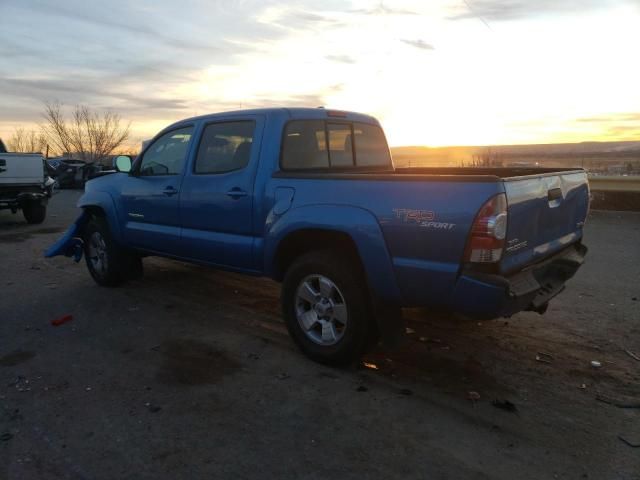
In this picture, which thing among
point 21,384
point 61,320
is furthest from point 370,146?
point 21,384

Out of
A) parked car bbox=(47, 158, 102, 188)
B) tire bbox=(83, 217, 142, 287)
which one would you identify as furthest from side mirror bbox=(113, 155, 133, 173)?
parked car bbox=(47, 158, 102, 188)

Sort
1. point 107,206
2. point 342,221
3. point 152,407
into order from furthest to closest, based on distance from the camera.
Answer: point 107,206 → point 342,221 → point 152,407

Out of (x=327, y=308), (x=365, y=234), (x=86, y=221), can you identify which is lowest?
(x=327, y=308)

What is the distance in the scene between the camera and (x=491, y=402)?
361 cm

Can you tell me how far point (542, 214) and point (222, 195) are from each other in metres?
→ 2.73

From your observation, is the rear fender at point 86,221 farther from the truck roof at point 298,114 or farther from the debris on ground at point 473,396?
the debris on ground at point 473,396

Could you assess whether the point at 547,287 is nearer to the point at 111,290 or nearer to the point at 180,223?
the point at 180,223

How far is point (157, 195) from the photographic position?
18.4 ft

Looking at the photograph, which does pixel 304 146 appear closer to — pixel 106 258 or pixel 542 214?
pixel 542 214

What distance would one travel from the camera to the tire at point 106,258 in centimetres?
641

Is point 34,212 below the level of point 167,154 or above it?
below

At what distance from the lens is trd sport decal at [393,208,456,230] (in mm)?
3341

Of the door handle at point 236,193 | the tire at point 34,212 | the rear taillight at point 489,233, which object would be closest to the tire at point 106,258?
the door handle at point 236,193

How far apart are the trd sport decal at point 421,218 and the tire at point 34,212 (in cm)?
1195
